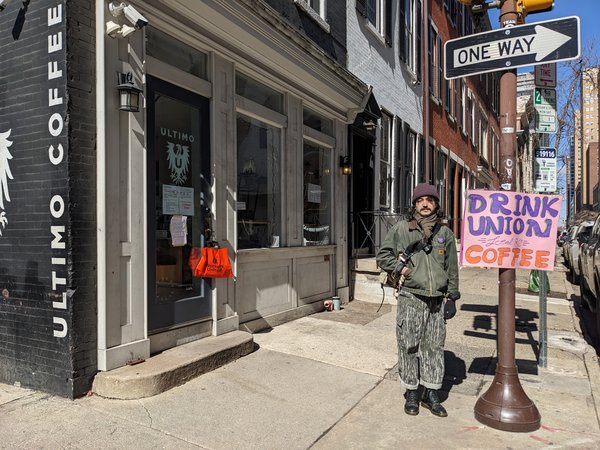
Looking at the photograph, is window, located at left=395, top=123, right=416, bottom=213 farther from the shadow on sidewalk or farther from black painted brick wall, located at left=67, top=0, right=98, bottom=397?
black painted brick wall, located at left=67, top=0, right=98, bottom=397

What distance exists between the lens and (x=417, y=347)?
4047mm

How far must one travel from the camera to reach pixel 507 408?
3.83m

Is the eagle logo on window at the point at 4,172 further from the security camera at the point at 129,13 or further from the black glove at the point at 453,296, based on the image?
the black glove at the point at 453,296

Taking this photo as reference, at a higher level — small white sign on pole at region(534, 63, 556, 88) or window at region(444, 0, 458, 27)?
window at region(444, 0, 458, 27)

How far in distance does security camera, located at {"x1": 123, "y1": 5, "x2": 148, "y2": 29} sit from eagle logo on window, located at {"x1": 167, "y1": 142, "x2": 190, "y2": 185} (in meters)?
1.25

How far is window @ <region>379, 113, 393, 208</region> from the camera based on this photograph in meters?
11.5

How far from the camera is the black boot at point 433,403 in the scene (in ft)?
13.3

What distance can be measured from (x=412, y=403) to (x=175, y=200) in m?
2.97

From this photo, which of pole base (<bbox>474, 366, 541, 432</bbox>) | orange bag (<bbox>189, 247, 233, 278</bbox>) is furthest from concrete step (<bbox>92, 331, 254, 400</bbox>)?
pole base (<bbox>474, 366, 541, 432</bbox>)

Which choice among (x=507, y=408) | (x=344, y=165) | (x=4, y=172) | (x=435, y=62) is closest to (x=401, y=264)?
(x=507, y=408)

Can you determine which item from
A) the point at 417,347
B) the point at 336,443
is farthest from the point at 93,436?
the point at 417,347

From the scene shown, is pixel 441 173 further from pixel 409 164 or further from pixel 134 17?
pixel 134 17

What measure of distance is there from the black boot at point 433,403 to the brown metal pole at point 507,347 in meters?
0.27

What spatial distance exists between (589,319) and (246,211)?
19.6ft
